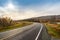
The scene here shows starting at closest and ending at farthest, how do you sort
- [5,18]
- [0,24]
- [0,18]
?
[0,24] → [0,18] → [5,18]

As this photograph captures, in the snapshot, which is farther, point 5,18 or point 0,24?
point 5,18

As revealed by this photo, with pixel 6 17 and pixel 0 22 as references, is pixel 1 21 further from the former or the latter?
pixel 6 17

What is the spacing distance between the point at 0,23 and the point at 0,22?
0.54 meters

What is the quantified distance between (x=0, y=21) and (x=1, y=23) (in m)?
0.90

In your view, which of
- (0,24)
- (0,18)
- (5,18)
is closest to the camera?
(0,24)

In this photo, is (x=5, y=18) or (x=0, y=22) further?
(x=5, y=18)

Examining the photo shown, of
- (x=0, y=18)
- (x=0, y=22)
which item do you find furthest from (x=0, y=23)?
(x=0, y=18)

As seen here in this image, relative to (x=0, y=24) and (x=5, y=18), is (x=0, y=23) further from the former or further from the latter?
(x=5, y=18)

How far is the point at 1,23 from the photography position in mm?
54375

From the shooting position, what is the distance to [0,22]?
5425cm

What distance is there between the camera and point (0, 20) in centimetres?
5578

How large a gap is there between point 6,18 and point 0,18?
5334 mm

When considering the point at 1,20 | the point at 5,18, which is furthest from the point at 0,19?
the point at 5,18

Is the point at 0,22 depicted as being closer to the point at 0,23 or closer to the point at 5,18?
the point at 0,23
